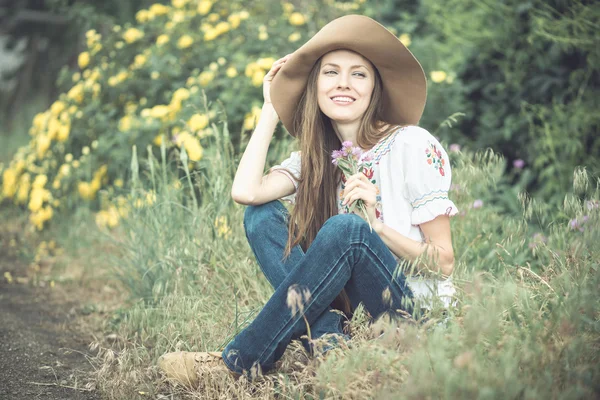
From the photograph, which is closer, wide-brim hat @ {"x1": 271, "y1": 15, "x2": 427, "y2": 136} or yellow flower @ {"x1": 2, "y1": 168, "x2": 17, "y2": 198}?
wide-brim hat @ {"x1": 271, "y1": 15, "x2": 427, "y2": 136}

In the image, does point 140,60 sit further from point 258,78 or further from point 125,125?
point 258,78

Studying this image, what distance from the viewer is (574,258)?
1.78m

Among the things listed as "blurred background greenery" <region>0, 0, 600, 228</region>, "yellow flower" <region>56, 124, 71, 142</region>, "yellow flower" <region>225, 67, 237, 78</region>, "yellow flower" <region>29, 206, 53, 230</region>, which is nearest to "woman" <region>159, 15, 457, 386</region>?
"blurred background greenery" <region>0, 0, 600, 228</region>

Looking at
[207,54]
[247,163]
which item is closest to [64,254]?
[207,54]

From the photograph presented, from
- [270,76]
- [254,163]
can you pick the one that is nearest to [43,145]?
[270,76]

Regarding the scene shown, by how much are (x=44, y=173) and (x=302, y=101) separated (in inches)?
110

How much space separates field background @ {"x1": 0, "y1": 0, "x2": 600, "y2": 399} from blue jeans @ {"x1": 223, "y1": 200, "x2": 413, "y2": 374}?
89 millimetres

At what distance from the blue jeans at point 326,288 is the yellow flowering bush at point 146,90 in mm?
1747

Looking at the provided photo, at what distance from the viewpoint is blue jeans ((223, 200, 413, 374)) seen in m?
1.91

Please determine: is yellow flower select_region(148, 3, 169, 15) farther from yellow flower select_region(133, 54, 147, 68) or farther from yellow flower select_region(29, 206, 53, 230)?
yellow flower select_region(29, 206, 53, 230)

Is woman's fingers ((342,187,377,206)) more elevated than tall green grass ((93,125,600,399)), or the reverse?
woman's fingers ((342,187,377,206))

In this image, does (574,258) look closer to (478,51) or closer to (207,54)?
(478,51)

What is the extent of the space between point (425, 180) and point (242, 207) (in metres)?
0.98

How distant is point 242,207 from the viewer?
2812 mm
